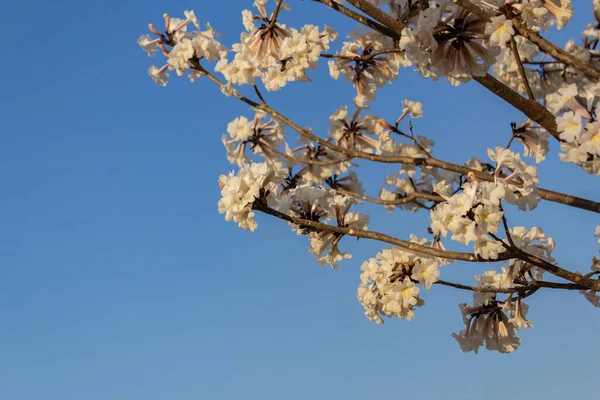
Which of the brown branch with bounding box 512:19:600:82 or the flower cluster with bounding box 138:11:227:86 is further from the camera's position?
the flower cluster with bounding box 138:11:227:86

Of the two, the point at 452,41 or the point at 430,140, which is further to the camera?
the point at 430,140

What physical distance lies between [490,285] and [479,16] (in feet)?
8.40

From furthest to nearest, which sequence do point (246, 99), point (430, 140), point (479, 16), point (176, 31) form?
point (430, 140) → point (176, 31) → point (246, 99) → point (479, 16)

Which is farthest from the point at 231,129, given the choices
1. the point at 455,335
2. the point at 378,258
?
the point at 455,335

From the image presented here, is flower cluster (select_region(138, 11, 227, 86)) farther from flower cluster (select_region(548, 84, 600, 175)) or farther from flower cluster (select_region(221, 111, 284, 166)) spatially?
flower cluster (select_region(548, 84, 600, 175))

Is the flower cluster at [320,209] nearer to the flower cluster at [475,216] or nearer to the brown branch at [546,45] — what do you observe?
the flower cluster at [475,216]

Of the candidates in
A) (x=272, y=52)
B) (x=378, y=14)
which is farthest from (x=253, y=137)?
(x=378, y=14)

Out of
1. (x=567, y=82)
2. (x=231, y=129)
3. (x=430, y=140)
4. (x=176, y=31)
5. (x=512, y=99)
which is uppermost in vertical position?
A: (x=567, y=82)

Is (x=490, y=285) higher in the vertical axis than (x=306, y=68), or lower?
lower

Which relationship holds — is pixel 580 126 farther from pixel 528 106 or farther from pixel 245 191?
pixel 245 191

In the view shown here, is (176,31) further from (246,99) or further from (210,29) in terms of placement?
(246,99)

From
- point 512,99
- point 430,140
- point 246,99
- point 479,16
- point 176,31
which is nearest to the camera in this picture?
point 479,16

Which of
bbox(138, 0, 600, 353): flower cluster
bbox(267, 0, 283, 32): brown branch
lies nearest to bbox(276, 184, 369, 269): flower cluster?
bbox(138, 0, 600, 353): flower cluster

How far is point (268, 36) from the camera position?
6.91 meters
